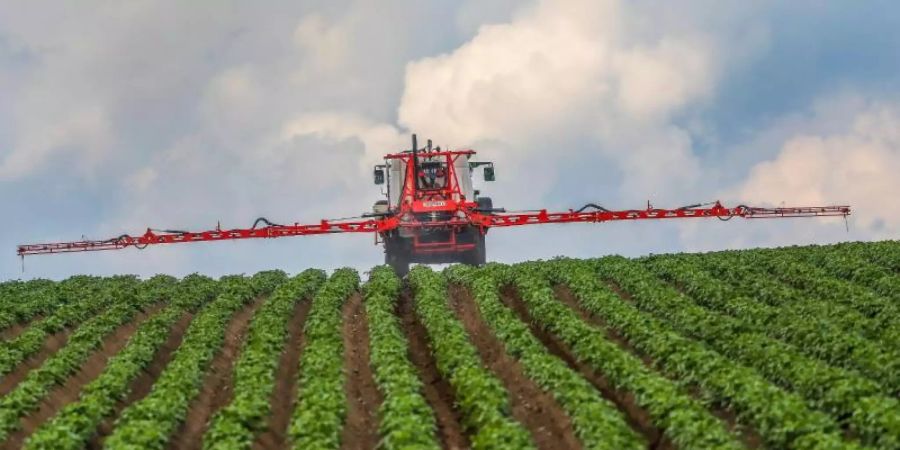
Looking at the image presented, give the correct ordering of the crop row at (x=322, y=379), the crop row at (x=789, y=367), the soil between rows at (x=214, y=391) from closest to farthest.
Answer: the crop row at (x=789, y=367), the crop row at (x=322, y=379), the soil between rows at (x=214, y=391)

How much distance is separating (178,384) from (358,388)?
3.38 metres

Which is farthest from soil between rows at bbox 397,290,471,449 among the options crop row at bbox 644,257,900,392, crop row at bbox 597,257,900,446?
crop row at bbox 644,257,900,392

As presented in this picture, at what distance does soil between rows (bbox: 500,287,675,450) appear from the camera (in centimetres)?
1795

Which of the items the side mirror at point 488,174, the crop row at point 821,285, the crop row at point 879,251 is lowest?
the crop row at point 821,285

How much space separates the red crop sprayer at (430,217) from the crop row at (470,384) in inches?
413

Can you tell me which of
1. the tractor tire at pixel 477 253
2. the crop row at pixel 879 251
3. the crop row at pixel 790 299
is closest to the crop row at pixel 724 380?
the crop row at pixel 790 299

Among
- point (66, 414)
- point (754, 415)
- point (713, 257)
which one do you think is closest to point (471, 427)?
point (754, 415)

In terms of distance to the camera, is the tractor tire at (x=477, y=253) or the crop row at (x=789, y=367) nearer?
the crop row at (x=789, y=367)

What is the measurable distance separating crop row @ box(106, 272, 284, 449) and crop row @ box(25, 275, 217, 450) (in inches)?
18.1

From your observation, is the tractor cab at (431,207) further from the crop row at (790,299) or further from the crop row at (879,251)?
the crop row at (879,251)

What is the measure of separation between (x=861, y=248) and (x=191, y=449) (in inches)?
988

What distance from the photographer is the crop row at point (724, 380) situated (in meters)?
15.9

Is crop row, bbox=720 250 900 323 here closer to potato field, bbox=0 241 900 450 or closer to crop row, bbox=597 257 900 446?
potato field, bbox=0 241 900 450

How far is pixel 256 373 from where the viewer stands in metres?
21.2
